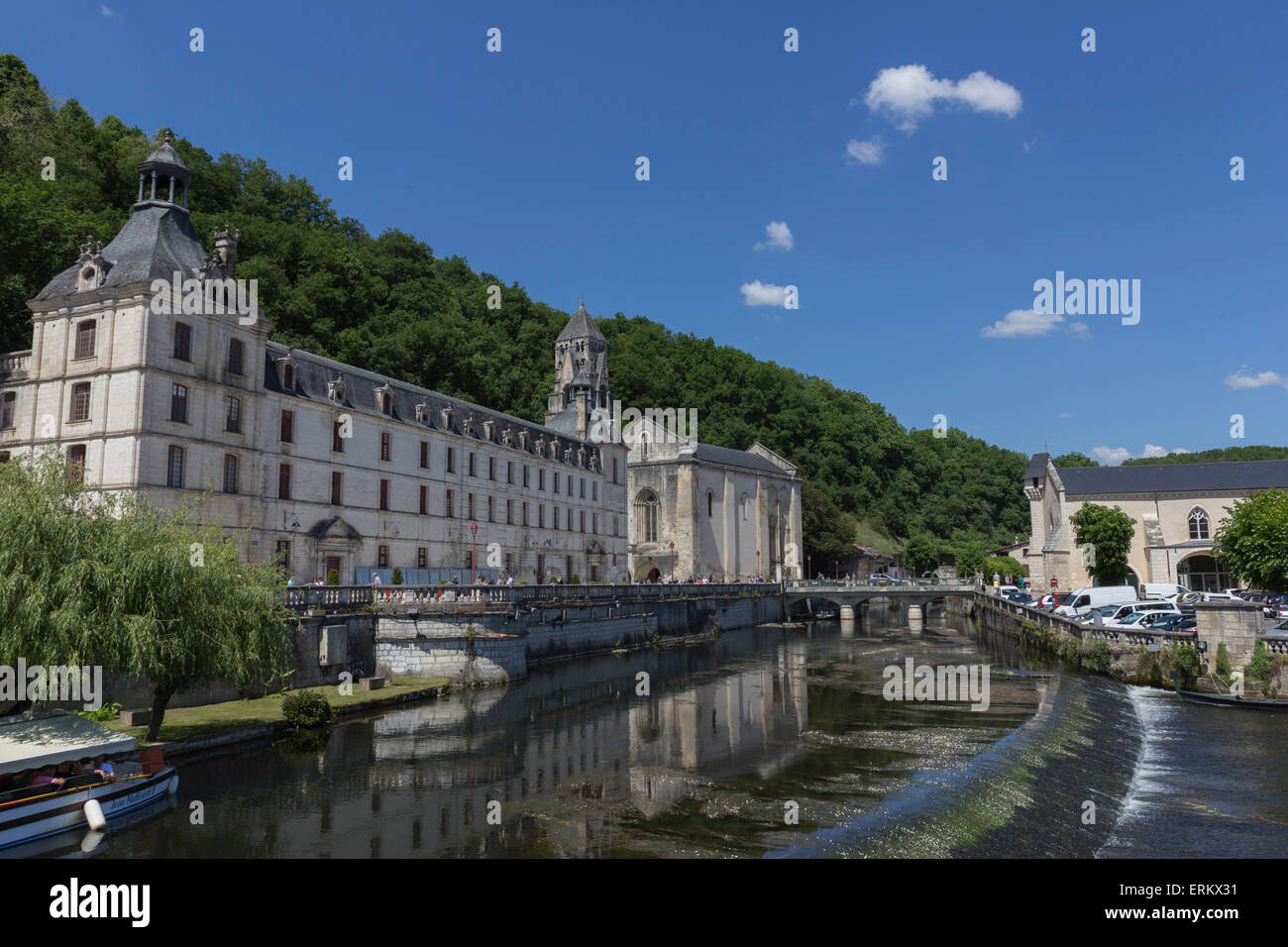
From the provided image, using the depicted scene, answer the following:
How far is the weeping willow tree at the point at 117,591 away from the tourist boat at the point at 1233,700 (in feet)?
104

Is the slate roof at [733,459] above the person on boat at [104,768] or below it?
above

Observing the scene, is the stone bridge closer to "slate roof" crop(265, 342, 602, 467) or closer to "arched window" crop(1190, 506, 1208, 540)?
"arched window" crop(1190, 506, 1208, 540)

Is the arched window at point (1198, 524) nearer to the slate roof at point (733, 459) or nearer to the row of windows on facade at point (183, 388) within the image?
the slate roof at point (733, 459)

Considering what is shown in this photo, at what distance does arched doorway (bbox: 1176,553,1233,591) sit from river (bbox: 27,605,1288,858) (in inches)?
1624

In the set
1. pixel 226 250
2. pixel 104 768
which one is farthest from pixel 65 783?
pixel 226 250

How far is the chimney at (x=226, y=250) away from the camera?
3534 centimetres

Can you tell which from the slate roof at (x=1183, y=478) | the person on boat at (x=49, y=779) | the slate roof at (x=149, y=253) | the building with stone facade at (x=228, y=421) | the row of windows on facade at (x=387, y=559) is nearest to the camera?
the person on boat at (x=49, y=779)

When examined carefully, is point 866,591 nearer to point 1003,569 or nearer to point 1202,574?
point 1003,569

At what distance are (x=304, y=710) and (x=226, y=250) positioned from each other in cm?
2201

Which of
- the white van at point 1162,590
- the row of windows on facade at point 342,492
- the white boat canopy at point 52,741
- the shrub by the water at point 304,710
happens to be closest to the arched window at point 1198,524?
the white van at point 1162,590

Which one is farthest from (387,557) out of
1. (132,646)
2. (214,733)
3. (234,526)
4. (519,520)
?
(132,646)

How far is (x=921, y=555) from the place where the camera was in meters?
107

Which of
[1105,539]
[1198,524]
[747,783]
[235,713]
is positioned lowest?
[747,783]

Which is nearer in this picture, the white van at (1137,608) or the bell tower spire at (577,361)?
the white van at (1137,608)
